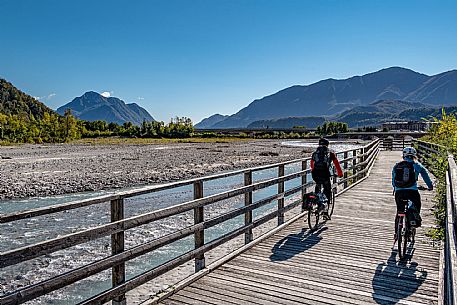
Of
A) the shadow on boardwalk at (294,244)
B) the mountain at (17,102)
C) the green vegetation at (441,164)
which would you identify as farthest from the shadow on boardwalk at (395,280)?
the mountain at (17,102)

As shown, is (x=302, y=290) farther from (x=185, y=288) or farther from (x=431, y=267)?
(x=431, y=267)

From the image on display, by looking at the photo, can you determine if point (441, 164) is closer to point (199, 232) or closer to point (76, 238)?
point (199, 232)

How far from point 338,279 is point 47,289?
3.55 metres

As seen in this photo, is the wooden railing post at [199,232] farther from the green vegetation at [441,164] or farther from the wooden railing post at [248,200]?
the green vegetation at [441,164]

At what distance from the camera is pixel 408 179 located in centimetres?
613

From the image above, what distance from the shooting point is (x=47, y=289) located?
A: 3398mm

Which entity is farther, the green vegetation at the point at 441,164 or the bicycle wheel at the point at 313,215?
the bicycle wheel at the point at 313,215

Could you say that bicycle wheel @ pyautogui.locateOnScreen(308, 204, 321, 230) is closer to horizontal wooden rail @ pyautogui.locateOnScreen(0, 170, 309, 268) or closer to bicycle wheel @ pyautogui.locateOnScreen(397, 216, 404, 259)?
bicycle wheel @ pyautogui.locateOnScreen(397, 216, 404, 259)

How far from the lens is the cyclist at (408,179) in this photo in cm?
612

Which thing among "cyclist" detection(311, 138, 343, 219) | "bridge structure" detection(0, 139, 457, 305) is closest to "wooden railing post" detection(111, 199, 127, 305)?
"bridge structure" detection(0, 139, 457, 305)

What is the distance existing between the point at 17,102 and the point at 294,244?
644 ft

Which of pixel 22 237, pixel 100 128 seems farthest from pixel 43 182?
pixel 100 128

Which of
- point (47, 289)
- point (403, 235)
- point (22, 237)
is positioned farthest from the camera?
point (22, 237)

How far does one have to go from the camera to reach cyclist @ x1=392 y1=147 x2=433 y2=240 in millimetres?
6121
